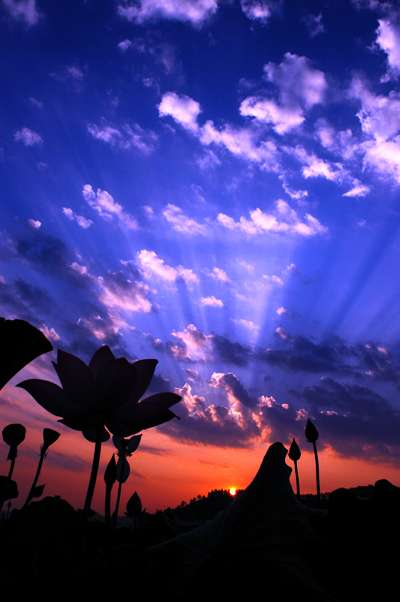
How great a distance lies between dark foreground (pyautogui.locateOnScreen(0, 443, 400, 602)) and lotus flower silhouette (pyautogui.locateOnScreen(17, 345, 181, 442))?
0.35 metres

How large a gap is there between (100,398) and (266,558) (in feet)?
2.52

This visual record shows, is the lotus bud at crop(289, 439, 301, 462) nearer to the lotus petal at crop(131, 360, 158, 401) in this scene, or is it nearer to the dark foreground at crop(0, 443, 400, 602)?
the dark foreground at crop(0, 443, 400, 602)

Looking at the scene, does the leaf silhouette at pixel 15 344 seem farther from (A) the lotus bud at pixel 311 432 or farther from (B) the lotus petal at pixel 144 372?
(A) the lotus bud at pixel 311 432

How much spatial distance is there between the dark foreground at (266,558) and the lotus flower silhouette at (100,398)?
13.9 inches

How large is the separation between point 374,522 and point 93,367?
1183 mm

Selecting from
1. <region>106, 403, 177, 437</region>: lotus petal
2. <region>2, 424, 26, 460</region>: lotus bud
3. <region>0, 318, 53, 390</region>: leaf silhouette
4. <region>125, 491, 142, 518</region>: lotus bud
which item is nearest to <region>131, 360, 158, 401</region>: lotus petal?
<region>106, 403, 177, 437</region>: lotus petal

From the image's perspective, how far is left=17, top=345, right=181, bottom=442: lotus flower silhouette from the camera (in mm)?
1309

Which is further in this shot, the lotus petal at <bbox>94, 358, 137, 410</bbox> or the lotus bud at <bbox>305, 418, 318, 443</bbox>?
the lotus bud at <bbox>305, 418, 318, 443</bbox>

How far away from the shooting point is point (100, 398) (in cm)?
132

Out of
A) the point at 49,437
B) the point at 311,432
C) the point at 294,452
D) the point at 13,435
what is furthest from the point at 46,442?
the point at 294,452

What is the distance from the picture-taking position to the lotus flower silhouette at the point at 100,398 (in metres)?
1.31

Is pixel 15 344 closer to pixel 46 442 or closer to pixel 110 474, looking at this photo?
pixel 110 474

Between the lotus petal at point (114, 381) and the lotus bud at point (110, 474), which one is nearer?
the lotus petal at point (114, 381)

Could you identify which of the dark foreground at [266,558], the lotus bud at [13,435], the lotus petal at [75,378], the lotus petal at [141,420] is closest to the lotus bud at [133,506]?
the lotus bud at [13,435]
